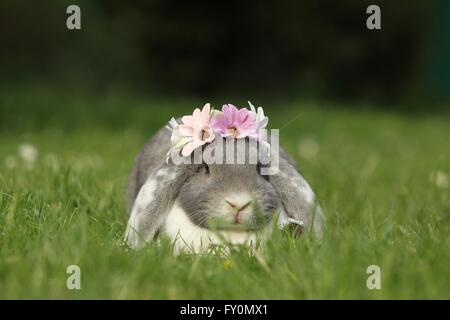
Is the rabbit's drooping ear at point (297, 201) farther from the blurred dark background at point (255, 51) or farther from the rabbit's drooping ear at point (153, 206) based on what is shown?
the blurred dark background at point (255, 51)

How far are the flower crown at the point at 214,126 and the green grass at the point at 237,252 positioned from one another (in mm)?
372

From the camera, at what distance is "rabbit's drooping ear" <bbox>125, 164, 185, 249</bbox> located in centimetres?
336

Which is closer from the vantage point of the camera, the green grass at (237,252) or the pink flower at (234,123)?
the green grass at (237,252)

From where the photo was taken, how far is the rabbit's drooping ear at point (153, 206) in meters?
3.36

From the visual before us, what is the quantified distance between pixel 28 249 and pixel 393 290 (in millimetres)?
1382

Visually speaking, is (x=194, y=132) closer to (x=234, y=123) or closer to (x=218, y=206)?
(x=234, y=123)

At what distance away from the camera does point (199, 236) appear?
127 inches

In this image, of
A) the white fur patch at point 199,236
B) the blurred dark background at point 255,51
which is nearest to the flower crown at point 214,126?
the white fur patch at point 199,236

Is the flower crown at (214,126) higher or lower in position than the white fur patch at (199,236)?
higher

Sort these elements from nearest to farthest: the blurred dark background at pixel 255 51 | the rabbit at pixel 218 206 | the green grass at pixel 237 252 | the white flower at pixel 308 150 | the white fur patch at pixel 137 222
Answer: the green grass at pixel 237 252 < the rabbit at pixel 218 206 < the white fur patch at pixel 137 222 < the white flower at pixel 308 150 < the blurred dark background at pixel 255 51

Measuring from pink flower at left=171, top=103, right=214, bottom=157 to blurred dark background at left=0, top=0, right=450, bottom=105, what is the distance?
818cm

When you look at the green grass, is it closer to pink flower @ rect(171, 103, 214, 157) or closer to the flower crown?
the flower crown
